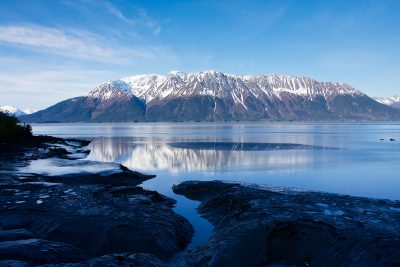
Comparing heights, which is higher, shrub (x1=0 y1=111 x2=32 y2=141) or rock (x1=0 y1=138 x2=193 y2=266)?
shrub (x1=0 y1=111 x2=32 y2=141)

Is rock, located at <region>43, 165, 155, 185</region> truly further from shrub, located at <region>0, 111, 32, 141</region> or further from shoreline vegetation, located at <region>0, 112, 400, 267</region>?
shrub, located at <region>0, 111, 32, 141</region>

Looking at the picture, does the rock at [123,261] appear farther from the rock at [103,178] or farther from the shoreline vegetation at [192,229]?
the rock at [103,178]

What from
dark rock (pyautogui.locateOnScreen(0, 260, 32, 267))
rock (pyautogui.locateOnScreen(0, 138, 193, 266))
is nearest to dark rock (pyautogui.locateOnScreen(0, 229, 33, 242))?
rock (pyautogui.locateOnScreen(0, 138, 193, 266))

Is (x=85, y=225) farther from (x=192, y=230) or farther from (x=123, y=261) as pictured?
(x=192, y=230)

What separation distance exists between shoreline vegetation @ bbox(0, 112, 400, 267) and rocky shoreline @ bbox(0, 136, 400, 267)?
49 mm

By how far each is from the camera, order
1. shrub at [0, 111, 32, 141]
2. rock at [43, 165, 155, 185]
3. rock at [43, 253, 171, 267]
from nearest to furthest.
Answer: rock at [43, 253, 171, 267], rock at [43, 165, 155, 185], shrub at [0, 111, 32, 141]

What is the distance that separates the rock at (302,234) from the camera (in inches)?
638

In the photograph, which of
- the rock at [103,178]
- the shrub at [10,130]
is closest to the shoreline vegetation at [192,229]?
the rock at [103,178]

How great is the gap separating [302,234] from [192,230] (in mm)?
7248

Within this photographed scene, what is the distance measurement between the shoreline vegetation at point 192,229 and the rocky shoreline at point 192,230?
1.9 inches

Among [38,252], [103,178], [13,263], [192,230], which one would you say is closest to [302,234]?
[192,230]

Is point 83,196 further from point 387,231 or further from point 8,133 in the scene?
point 8,133

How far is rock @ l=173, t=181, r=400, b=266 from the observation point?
638 inches

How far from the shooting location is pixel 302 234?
18.2 m
